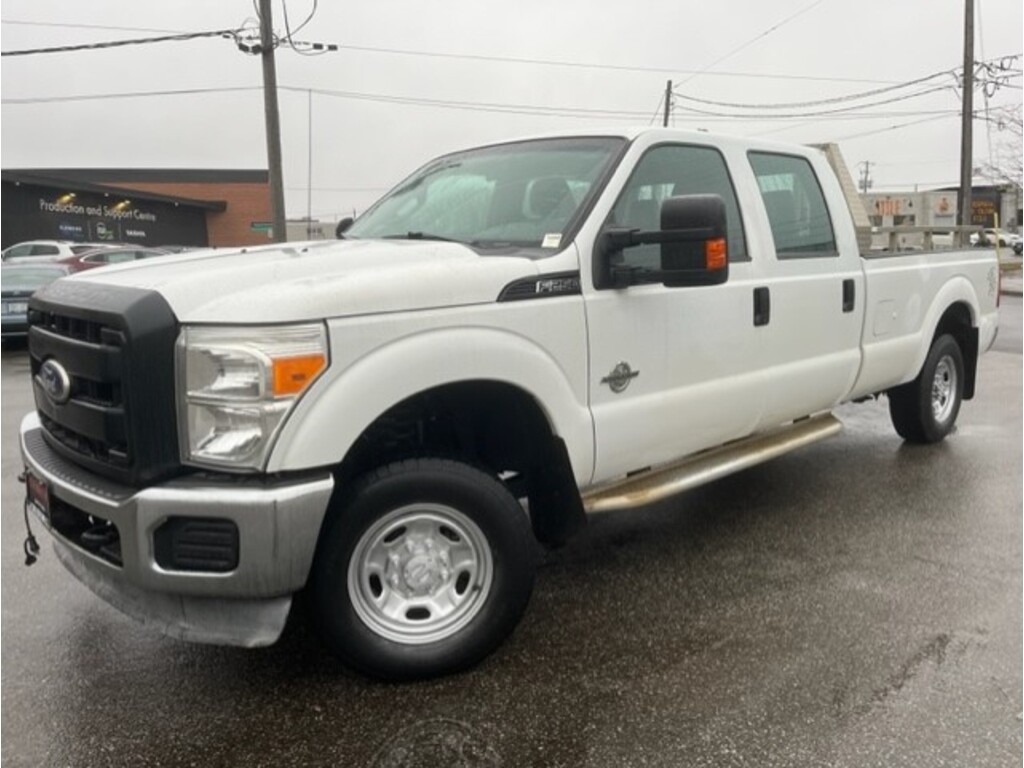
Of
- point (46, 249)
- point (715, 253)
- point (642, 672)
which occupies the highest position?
point (46, 249)

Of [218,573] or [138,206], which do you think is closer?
[218,573]

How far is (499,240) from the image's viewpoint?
3.79 metres

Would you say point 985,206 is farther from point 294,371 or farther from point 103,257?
point 294,371

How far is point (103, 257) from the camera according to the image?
18.5m

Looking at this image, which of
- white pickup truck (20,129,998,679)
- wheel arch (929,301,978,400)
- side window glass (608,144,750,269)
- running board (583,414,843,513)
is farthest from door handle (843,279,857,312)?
wheel arch (929,301,978,400)

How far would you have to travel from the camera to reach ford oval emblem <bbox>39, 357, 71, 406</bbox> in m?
3.03

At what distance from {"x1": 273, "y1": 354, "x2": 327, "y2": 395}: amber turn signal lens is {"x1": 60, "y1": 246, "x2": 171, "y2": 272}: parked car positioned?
1472 cm

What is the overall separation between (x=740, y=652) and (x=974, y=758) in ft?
2.91

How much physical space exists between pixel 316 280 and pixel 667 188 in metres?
1.93

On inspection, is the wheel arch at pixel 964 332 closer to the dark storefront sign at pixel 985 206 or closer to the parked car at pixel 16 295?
the parked car at pixel 16 295

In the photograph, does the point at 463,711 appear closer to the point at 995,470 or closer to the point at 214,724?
the point at 214,724

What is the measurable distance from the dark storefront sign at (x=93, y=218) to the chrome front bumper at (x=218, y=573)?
3455cm

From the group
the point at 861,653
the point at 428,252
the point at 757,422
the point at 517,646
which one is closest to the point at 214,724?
the point at 517,646

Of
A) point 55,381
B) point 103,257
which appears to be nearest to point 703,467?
point 55,381
